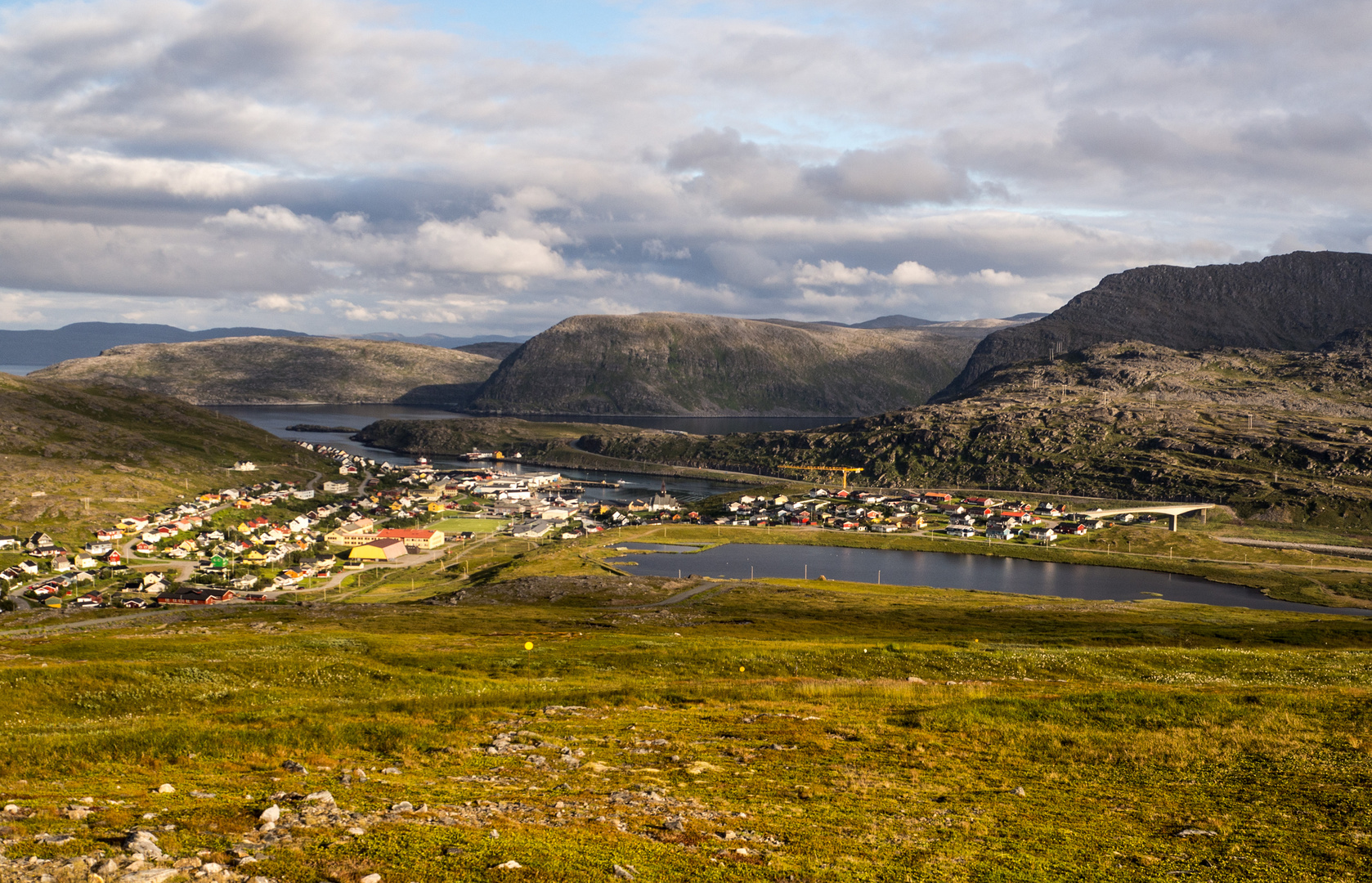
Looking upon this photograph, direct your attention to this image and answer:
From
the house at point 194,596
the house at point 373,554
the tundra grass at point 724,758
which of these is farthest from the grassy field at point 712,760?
the house at point 373,554

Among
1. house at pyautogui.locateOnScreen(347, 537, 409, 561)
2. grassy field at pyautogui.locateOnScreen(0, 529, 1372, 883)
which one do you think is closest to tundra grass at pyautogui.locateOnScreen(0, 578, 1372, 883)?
grassy field at pyautogui.locateOnScreen(0, 529, 1372, 883)

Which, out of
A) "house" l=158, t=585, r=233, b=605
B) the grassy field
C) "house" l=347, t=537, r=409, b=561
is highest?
the grassy field

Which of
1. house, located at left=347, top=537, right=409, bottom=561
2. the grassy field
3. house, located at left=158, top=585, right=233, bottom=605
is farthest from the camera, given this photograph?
house, located at left=347, top=537, right=409, bottom=561

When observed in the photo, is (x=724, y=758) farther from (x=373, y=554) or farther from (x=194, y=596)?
(x=373, y=554)

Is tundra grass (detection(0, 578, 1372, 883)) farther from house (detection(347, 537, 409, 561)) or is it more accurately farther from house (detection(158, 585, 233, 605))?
house (detection(347, 537, 409, 561))

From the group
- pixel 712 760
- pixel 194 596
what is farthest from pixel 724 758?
pixel 194 596

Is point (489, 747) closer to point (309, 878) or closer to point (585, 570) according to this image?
point (309, 878)
